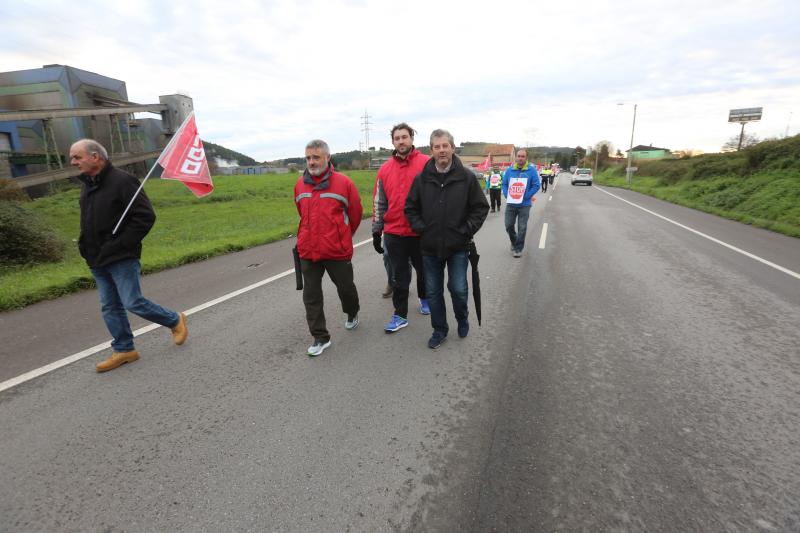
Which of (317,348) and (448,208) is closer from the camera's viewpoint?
(448,208)

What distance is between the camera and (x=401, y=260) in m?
4.22

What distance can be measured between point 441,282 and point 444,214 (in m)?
0.68

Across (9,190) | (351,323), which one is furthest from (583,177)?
(9,190)

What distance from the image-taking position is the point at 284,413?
2822mm

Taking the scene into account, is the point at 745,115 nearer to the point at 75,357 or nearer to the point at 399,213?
the point at 399,213

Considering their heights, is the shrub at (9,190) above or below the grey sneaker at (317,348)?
above

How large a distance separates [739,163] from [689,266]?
21.7m

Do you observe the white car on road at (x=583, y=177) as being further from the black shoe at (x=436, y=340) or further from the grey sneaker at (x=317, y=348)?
the grey sneaker at (x=317, y=348)

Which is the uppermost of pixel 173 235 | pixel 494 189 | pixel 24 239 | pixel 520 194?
pixel 520 194

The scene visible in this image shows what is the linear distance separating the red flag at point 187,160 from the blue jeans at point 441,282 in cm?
230

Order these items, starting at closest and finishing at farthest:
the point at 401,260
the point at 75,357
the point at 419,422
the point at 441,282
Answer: the point at 419,422 < the point at 75,357 < the point at 441,282 < the point at 401,260

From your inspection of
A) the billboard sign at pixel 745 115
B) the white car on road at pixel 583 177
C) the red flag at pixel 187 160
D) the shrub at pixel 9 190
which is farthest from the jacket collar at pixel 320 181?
the billboard sign at pixel 745 115

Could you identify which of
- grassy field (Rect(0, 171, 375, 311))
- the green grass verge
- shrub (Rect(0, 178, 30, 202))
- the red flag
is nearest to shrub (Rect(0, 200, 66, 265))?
grassy field (Rect(0, 171, 375, 311))

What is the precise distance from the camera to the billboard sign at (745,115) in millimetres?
51625
